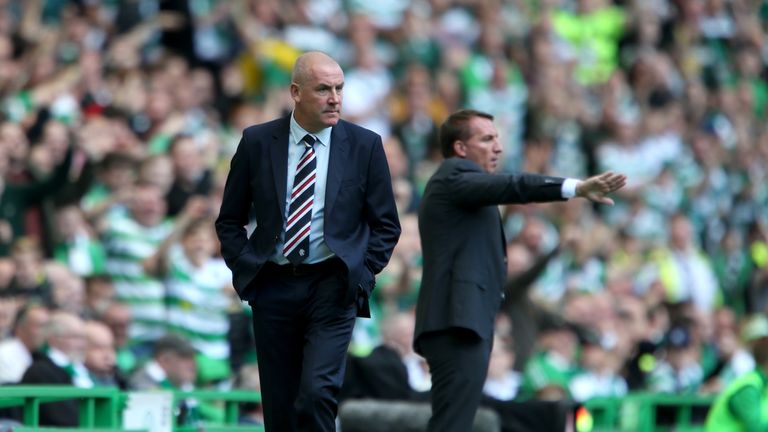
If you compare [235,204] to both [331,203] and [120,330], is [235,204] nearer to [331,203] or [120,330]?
[331,203]

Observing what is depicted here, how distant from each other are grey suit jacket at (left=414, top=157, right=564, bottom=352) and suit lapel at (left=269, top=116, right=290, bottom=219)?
3.81 feet

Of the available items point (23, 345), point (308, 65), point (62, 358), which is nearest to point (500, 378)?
point (62, 358)

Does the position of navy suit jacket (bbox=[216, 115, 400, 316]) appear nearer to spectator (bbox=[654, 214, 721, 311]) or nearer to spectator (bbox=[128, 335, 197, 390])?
spectator (bbox=[128, 335, 197, 390])

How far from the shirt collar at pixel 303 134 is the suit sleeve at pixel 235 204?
0.76 ft

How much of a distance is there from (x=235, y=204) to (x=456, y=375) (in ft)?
5.16

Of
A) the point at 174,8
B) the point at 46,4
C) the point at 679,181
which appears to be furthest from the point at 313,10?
the point at 679,181

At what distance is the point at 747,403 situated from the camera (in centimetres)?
1104

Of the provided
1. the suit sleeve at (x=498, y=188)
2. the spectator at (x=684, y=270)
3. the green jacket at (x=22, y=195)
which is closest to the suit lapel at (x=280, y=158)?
the suit sleeve at (x=498, y=188)

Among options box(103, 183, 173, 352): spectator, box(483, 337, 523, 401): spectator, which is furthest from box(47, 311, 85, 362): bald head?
box(483, 337, 523, 401): spectator

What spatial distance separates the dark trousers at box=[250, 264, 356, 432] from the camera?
7.94 metres

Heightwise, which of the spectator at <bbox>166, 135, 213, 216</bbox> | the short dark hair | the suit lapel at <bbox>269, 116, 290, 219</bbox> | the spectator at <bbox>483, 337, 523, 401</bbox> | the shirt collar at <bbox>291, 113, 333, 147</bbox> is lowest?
the spectator at <bbox>483, 337, 523, 401</bbox>

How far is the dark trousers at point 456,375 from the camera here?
9016 millimetres

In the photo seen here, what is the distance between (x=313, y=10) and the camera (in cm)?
1773

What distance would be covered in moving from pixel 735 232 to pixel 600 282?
3799 millimetres
